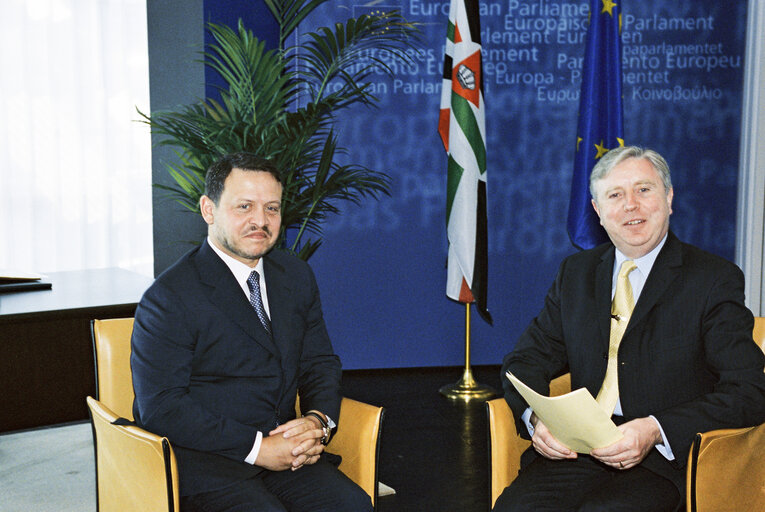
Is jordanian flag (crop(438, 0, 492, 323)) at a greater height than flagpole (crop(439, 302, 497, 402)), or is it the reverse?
jordanian flag (crop(438, 0, 492, 323))

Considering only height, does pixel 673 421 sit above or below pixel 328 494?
above

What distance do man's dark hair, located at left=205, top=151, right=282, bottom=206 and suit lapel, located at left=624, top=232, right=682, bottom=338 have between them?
1.11 metres

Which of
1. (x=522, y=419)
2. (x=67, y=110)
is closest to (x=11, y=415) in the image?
(x=522, y=419)

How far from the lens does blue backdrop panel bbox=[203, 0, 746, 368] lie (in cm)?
527

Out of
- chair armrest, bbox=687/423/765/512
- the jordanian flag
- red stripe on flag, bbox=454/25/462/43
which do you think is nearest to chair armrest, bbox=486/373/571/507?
chair armrest, bbox=687/423/765/512

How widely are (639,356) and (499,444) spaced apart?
1.50 feet

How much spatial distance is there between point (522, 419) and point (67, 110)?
4.12 meters

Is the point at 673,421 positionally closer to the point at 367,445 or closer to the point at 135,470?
the point at 367,445

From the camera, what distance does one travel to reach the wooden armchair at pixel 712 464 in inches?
76.7

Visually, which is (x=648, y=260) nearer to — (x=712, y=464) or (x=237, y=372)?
(x=712, y=464)

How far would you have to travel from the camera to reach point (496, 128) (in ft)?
17.5

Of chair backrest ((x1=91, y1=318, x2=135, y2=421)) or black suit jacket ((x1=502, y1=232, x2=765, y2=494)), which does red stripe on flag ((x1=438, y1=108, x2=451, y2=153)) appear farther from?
chair backrest ((x1=91, y1=318, x2=135, y2=421))

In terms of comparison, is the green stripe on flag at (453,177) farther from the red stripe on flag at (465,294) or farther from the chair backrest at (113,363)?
the chair backrest at (113,363)

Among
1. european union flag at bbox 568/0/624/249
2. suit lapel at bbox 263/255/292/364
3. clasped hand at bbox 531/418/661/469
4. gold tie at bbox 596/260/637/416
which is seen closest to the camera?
clasped hand at bbox 531/418/661/469
